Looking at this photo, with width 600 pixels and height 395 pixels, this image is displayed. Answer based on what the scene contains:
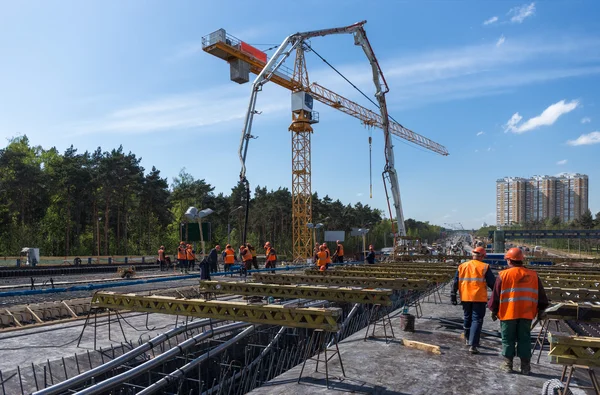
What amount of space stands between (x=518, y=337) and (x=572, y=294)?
12.6ft

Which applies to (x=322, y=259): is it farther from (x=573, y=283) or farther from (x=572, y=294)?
(x=572, y=294)

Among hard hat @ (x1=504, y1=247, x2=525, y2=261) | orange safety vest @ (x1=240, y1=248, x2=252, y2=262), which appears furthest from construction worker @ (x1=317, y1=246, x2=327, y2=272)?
hard hat @ (x1=504, y1=247, x2=525, y2=261)

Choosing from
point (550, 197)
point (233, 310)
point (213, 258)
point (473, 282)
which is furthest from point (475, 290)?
point (550, 197)

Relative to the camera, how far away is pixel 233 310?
22.5ft

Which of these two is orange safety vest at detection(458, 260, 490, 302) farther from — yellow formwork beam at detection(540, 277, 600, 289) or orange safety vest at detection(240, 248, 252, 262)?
orange safety vest at detection(240, 248, 252, 262)

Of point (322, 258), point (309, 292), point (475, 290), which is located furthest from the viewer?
point (322, 258)

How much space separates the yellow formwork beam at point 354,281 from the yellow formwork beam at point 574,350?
219 inches

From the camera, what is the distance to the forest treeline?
48.1m

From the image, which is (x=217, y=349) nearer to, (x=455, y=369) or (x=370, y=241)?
(x=455, y=369)

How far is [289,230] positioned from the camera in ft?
260

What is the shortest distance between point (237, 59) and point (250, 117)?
751 centimetres

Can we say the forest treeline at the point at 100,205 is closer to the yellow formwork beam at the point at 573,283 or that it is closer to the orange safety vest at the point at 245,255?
the orange safety vest at the point at 245,255

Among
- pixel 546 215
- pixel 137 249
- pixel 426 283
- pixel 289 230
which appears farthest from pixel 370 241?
pixel 546 215

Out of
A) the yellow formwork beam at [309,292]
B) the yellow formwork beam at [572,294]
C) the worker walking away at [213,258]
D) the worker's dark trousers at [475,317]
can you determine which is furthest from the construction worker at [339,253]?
the worker's dark trousers at [475,317]
